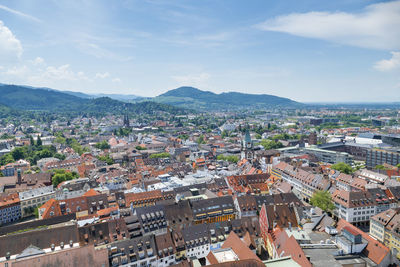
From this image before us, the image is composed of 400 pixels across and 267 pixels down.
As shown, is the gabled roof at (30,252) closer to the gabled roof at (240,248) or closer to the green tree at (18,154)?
the gabled roof at (240,248)

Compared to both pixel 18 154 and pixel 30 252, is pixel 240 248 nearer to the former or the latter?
pixel 30 252

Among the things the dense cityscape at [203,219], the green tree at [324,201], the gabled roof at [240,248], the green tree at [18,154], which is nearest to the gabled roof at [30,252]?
the dense cityscape at [203,219]

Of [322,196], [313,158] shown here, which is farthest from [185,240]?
[313,158]

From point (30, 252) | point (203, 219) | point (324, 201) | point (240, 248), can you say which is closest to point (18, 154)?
point (30, 252)

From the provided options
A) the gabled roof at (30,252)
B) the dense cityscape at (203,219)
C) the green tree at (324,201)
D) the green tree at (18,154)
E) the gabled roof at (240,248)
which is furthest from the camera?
the green tree at (18,154)

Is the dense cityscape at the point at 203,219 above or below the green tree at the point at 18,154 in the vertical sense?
above

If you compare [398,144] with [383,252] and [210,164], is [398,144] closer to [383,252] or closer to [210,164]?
[210,164]

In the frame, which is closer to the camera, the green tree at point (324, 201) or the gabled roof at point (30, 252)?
the gabled roof at point (30, 252)

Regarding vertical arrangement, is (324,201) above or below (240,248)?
below

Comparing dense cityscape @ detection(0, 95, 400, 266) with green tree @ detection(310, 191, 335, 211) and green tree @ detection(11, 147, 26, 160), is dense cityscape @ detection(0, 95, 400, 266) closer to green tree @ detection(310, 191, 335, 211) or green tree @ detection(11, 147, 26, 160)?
green tree @ detection(310, 191, 335, 211)

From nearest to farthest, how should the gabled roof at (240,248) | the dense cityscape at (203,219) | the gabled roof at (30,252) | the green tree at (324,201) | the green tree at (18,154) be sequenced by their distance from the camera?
the gabled roof at (240,248)
the dense cityscape at (203,219)
the gabled roof at (30,252)
the green tree at (324,201)
the green tree at (18,154)

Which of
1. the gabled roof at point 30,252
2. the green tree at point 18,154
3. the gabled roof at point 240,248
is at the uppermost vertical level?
the gabled roof at point 240,248
